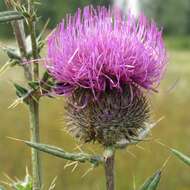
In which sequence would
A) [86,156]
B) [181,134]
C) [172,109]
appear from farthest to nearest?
1. [172,109]
2. [181,134]
3. [86,156]

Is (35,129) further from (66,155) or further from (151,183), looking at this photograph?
(151,183)

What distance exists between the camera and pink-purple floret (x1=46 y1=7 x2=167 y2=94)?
279 centimetres

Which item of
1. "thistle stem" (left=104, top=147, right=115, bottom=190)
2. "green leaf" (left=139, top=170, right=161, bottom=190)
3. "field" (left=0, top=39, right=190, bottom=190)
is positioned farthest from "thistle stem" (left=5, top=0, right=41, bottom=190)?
"field" (left=0, top=39, right=190, bottom=190)

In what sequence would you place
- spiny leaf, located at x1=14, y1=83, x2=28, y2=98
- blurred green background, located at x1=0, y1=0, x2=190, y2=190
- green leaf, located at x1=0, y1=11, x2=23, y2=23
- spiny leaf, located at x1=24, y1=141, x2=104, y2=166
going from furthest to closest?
blurred green background, located at x1=0, y1=0, x2=190, y2=190 < spiny leaf, located at x1=14, y1=83, x2=28, y2=98 < green leaf, located at x1=0, y1=11, x2=23, y2=23 < spiny leaf, located at x1=24, y1=141, x2=104, y2=166

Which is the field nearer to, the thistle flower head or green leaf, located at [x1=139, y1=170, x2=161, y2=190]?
the thistle flower head

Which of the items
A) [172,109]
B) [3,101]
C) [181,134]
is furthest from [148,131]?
[3,101]

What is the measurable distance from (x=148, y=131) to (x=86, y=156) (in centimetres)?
36

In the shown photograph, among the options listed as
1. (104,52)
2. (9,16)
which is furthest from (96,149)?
(9,16)

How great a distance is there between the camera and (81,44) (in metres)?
2.83

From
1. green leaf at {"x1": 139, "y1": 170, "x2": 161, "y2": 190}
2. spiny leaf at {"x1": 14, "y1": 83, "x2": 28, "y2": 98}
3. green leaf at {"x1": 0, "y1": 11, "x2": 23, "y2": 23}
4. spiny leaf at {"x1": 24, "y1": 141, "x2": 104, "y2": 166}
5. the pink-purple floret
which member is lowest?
green leaf at {"x1": 139, "y1": 170, "x2": 161, "y2": 190}

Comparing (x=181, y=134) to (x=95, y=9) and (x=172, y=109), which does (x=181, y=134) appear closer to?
(x=172, y=109)

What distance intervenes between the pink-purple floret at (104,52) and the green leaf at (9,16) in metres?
0.17

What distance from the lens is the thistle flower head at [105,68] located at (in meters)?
2.79

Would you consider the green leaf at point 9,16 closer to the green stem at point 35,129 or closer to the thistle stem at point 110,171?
the green stem at point 35,129
